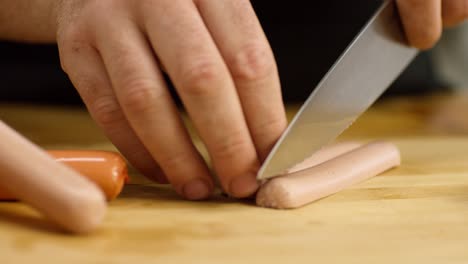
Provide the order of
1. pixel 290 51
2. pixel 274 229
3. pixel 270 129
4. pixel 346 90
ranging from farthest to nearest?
pixel 290 51, pixel 346 90, pixel 270 129, pixel 274 229

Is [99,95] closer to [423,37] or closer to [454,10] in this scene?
[423,37]

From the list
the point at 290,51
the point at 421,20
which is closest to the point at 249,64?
the point at 421,20

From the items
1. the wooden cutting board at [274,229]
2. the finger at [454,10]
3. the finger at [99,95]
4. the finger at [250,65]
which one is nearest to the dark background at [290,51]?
the finger at [454,10]

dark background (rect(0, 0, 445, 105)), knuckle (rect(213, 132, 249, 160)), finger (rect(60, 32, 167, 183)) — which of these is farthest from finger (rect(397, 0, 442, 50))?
dark background (rect(0, 0, 445, 105))

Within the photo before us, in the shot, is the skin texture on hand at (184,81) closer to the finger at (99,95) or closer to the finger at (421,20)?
the finger at (99,95)

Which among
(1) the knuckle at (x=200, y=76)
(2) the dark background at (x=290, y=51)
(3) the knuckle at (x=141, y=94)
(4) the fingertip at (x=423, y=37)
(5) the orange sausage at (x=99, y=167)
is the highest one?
(1) the knuckle at (x=200, y=76)

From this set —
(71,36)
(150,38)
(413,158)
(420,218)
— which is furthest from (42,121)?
(420,218)

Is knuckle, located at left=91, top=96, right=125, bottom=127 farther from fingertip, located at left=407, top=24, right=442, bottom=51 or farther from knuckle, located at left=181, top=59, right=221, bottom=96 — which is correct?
fingertip, located at left=407, top=24, right=442, bottom=51
